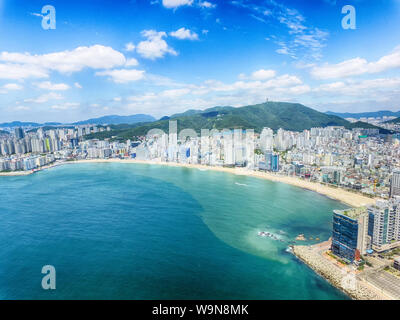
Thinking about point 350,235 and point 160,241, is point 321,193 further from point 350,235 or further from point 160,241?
point 160,241

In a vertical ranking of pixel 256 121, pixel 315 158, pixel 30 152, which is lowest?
pixel 315 158

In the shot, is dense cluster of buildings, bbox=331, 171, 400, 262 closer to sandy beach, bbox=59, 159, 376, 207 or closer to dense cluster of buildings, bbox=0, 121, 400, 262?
dense cluster of buildings, bbox=0, 121, 400, 262

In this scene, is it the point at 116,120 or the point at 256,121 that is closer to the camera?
the point at 256,121

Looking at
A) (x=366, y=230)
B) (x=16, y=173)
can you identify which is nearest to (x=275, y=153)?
(x=366, y=230)

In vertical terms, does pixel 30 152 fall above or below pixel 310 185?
above

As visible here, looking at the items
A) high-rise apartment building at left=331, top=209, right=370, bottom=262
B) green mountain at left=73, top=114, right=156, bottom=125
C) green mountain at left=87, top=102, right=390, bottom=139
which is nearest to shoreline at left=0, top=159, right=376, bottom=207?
high-rise apartment building at left=331, top=209, right=370, bottom=262
